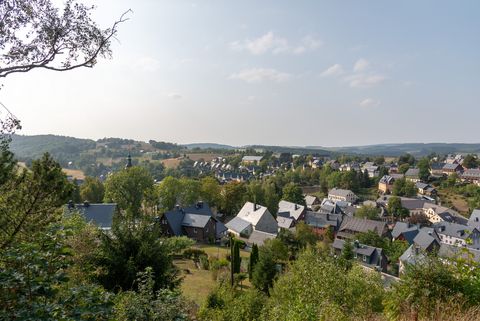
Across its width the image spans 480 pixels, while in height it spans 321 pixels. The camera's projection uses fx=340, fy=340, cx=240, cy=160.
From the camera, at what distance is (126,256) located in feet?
38.7

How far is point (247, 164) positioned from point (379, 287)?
138578 millimetres

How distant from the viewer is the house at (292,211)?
63.1 meters

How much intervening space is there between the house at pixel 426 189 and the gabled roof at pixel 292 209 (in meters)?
53.2

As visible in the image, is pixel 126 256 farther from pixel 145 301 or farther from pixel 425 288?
pixel 425 288

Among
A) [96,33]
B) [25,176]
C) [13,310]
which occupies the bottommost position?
[13,310]

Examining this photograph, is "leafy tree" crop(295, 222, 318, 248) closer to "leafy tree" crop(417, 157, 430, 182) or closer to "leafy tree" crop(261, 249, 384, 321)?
"leafy tree" crop(261, 249, 384, 321)

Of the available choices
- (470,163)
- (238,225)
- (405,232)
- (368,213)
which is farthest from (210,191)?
(470,163)

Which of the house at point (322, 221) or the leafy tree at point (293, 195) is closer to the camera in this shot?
the house at point (322, 221)

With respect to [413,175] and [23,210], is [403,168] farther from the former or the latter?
[23,210]

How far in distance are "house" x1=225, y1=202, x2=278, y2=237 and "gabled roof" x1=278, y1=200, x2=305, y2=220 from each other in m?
11.4

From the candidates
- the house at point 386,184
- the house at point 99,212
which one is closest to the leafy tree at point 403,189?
the house at point 386,184

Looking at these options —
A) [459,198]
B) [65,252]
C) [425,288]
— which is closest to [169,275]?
[65,252]

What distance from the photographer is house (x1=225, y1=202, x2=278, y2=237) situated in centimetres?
4966

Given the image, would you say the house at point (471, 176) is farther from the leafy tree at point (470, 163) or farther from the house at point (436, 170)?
the leafy tree at point (470, 163)
